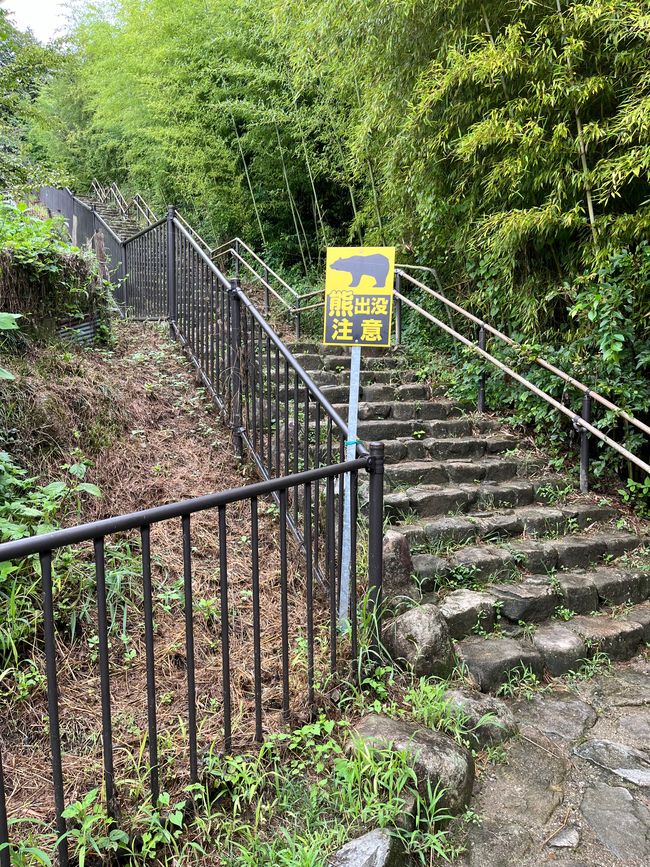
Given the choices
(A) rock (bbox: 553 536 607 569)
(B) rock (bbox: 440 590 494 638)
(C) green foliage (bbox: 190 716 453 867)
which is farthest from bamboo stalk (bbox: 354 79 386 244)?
(C) green foliage (bbox: 190 716 453 867)

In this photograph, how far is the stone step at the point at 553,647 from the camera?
247 centimetres

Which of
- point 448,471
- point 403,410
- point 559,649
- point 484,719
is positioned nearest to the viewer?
point 484,719

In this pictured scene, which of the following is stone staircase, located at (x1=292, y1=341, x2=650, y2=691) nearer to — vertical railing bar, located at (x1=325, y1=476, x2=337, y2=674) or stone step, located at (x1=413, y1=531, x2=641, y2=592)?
stone step, located at (x1=413, y1=531, x2=641, y2=592)

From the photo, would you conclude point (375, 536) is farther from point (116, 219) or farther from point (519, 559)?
point (116, 219)

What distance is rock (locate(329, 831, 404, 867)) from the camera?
1.46 metres

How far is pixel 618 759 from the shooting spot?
2.11 metres

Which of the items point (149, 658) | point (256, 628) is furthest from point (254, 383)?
point (149, 658)

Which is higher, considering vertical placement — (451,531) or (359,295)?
(359,295)

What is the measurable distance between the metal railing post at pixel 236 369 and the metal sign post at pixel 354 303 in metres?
1.17

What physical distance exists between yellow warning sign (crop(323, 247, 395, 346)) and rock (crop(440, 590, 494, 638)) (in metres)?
1.35

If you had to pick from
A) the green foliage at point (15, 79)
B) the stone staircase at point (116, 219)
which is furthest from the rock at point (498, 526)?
the stone staircase at point (116, 219)

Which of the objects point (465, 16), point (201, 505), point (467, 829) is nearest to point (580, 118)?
point (465, 16)

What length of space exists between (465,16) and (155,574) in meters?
4.19

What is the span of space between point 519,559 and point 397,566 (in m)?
0.84
